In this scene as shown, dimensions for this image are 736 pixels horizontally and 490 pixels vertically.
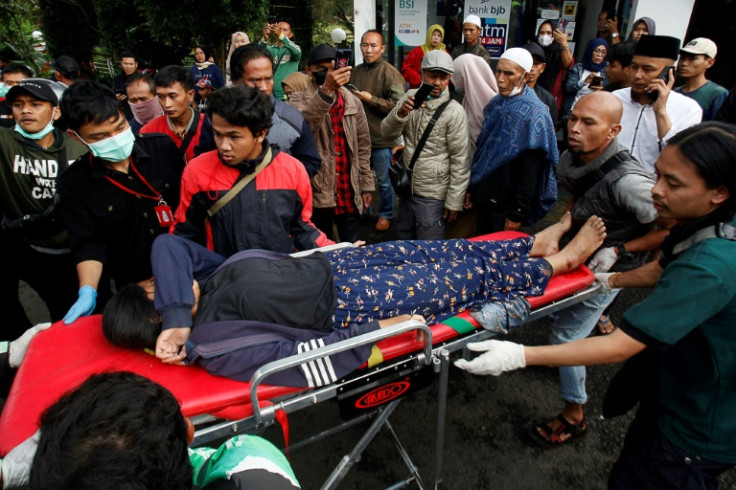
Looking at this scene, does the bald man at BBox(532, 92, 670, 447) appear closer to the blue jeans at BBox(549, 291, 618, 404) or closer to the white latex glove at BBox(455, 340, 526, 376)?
the blue jeans at BBox(549, 291, 618, 404)

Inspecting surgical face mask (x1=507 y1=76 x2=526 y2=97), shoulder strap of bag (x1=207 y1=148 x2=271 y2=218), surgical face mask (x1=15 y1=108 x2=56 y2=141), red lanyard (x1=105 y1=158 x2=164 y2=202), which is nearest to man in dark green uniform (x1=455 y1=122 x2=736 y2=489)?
shoulder strap of bag (x1=207 y1=148 x2=271 y2=218)

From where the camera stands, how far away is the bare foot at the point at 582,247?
2297mm

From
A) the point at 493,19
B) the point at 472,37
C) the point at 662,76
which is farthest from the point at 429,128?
the point at 493,19

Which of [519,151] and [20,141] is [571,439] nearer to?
[519,151]

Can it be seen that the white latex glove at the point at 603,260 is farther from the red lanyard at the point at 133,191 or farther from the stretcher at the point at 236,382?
the red lanyard at the point at 133,191

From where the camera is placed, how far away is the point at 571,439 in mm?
2436

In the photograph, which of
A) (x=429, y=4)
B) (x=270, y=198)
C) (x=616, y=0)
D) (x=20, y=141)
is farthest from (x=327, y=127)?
(x=616, y=0)

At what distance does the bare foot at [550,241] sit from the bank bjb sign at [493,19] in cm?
563

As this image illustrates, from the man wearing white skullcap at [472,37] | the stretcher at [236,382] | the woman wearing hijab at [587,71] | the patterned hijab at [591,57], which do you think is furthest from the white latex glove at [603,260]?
the patterned hijab at [591,57]

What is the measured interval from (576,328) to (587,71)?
4602 mm

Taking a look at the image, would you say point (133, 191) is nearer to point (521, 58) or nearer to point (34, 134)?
point (34, 134)

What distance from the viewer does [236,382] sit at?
1.67m

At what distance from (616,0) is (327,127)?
21.1 ft

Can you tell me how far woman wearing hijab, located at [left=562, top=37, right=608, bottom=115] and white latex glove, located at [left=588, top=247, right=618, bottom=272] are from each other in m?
3.78
